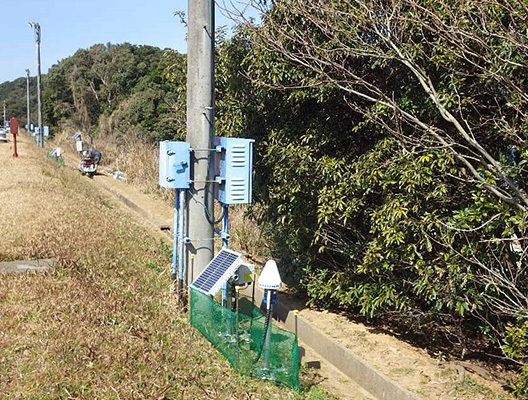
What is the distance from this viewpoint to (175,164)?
6941 millimetres

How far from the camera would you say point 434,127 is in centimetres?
605

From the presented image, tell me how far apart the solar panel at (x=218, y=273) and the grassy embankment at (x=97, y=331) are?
482mm

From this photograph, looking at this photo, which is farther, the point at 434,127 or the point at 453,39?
the point at 434,127

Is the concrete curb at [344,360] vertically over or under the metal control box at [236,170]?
under

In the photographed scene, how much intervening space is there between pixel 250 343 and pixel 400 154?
250 cm

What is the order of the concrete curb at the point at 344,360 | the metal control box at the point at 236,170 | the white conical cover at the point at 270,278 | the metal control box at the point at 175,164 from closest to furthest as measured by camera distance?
the white conical cover at the point at 270,278 < the concrete curb at the point at 344,360 < the metal control box at the point at 175,164 < the metal control box at the point at 236,170

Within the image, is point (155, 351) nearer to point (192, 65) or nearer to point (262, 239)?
point (192, 65)

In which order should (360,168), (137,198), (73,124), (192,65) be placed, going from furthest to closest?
(73,124) → (137,198) → (192,65) → (360,168)

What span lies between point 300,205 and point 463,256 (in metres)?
2.41

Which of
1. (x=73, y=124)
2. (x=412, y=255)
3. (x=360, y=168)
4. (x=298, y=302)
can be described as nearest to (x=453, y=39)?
(x=360, y=168)

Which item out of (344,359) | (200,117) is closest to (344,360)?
(344,359)

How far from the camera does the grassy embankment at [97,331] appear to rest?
4453mm

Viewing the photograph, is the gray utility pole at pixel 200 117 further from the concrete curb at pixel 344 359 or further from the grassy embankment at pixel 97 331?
the concrete curb at pixel 344 359

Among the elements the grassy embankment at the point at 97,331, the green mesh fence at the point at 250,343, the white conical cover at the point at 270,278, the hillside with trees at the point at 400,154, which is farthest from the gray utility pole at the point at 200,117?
the white conical cover at the point at 270,278
